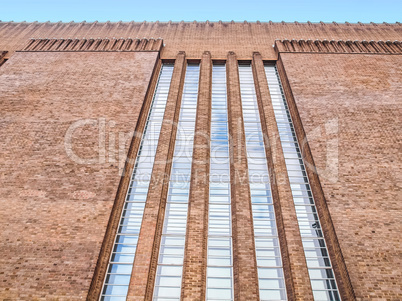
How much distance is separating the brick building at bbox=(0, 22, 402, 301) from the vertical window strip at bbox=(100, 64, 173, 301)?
1.9 inches

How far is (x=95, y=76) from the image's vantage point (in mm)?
15664

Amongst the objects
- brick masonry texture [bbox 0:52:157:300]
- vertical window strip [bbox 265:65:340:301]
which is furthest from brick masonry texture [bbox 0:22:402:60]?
vertical window strip [bbox 265:65:340:301]

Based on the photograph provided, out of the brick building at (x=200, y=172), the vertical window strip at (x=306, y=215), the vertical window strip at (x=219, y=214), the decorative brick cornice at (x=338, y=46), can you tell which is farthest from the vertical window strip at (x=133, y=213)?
the decorative brick cornice at (x=338, y=46)

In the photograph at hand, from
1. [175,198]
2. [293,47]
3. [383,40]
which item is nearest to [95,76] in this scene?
[175,198]

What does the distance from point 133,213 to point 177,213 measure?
149 cm

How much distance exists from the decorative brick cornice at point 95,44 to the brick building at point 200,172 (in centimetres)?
13

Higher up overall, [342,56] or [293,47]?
[293,47]

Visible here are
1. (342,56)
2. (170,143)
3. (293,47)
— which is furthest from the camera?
(293,47)

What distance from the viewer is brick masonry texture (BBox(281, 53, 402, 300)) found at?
28.5 ft

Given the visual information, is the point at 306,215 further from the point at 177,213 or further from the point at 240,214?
the point at 177,213

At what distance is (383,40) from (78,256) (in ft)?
68.4

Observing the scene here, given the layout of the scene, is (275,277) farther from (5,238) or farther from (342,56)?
(342,56)

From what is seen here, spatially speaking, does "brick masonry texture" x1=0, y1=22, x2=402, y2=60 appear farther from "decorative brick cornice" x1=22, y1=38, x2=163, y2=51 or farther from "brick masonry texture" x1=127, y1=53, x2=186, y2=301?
"brick masonry texture" x1=127, y1=53, x2=186, y2=301

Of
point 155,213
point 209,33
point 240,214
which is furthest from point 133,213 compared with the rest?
point 209,33
